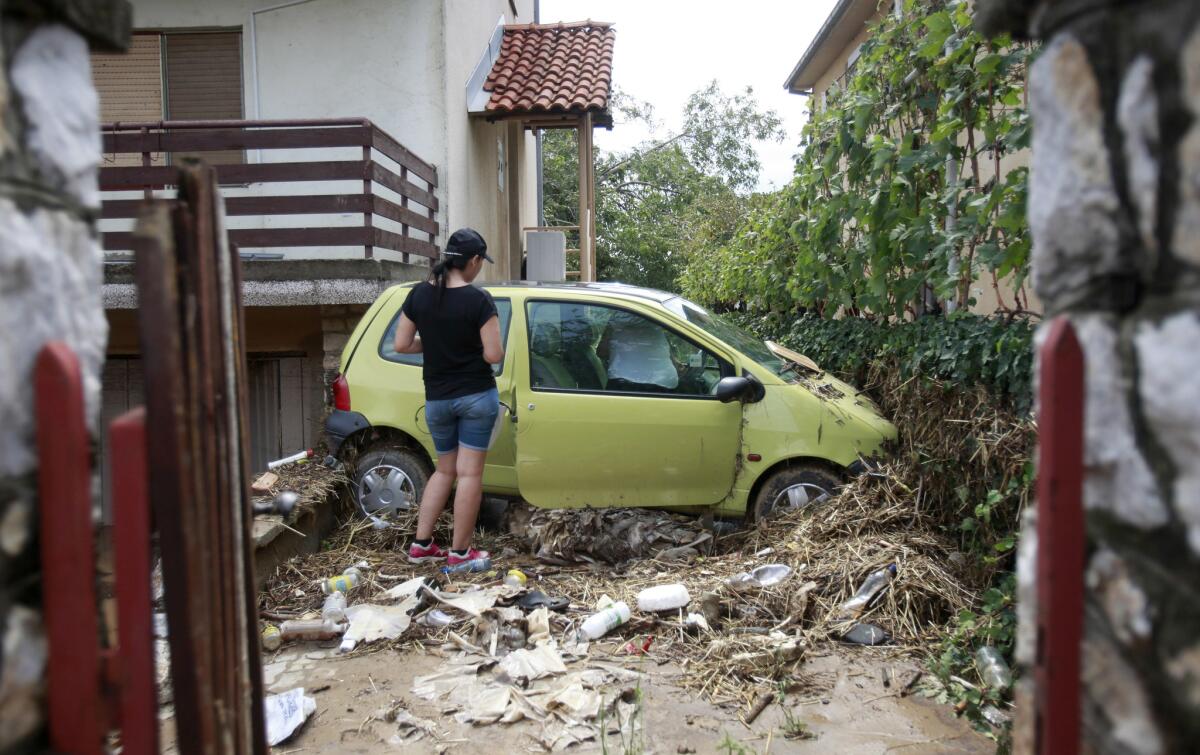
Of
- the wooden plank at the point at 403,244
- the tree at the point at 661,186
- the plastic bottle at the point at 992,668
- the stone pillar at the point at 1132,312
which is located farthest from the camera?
the tree at the point at 661,186

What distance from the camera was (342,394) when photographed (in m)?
5.98

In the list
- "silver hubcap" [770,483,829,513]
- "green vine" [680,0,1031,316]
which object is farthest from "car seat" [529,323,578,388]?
"green vine" [680,0,1031,316]

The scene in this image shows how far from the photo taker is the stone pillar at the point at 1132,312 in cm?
116

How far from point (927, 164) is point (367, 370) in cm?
365

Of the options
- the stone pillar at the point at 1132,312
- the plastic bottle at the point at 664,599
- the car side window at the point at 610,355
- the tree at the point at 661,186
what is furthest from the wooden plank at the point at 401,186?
the tree at the point at 661,186

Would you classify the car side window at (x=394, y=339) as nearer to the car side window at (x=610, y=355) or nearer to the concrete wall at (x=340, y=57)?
the car side window at (x=610, y=355)

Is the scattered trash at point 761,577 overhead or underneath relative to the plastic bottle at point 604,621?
overhead

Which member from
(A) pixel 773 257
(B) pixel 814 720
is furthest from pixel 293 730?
(A) pixel 773 257

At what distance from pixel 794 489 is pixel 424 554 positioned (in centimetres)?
215

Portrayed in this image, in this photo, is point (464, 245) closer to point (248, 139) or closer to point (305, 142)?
point (305, 142)

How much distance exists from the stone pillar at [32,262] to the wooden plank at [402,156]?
7411mm

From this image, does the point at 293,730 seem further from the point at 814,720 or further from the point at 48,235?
the point at 48,235

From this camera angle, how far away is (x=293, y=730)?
11.1 feet

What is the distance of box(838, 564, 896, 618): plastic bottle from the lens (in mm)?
4367
